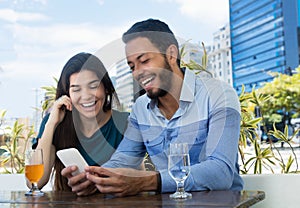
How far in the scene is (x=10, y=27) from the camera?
14.0ft

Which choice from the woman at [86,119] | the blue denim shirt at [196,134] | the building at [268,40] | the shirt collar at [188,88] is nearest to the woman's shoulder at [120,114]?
the woman at [86,119]

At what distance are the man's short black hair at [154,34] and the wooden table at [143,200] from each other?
79 centimetres

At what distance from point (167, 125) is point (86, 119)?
53 cm

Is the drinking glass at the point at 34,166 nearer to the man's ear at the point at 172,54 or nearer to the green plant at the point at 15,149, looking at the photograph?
the man's ear at the point at 172,54

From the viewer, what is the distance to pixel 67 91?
7.50 ft

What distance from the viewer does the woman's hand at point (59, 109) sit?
7.05ft

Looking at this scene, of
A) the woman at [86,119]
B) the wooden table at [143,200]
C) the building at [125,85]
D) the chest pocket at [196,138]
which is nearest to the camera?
the wooden table at [143,200]

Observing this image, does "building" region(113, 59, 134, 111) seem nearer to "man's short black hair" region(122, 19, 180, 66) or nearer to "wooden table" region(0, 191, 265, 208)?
"man's short black hair" region(122, 19, 180, 66)

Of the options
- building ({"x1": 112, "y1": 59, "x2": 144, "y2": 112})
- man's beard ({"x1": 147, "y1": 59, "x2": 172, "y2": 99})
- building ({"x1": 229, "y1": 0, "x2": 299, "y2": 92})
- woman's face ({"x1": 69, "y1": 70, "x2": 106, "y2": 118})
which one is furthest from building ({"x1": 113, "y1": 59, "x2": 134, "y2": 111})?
building ({"x1": 229, "y1": 0, "x2": 299, "y2": 92})

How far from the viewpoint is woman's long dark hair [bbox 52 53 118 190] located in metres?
2.14

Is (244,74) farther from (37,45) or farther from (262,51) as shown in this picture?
(37,45)

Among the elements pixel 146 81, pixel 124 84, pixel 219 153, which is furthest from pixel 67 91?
pixel 219 153

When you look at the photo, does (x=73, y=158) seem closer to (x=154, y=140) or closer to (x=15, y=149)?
(x=154, y=140)

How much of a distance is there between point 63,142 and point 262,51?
9835mm
